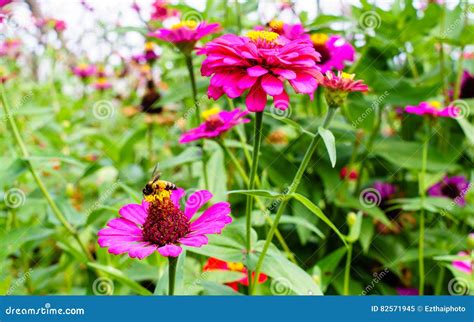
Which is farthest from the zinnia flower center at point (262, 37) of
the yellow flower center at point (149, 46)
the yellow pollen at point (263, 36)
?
the yellow flower center at point (149, 46)

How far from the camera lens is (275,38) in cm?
64

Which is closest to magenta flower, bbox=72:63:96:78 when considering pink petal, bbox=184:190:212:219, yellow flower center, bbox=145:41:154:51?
yellow flower center, bbox=145:41:154:51

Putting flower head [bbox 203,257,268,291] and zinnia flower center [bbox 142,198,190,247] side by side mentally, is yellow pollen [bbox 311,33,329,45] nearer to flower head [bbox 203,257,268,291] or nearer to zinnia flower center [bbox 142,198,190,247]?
flower head [bbox 203,257,268,291]

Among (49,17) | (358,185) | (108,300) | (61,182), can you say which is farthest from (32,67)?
(108,300)

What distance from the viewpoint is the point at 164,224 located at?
1.96 feet

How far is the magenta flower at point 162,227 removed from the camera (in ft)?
1.84

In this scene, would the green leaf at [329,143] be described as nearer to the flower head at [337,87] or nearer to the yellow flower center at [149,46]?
the flower head at [337,87]

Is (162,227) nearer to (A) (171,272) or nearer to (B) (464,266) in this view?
(A) (171,272)

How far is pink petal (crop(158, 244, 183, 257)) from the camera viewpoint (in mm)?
542

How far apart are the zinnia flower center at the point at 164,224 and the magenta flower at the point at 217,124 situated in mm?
156

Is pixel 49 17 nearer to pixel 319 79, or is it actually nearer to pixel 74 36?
pixel 74 36

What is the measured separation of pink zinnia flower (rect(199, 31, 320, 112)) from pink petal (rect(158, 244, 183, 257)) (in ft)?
0.54

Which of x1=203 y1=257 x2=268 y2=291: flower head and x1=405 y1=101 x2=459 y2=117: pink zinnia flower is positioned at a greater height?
x1=405 y1=101 x2=459 y2=117: pink zinnia flower

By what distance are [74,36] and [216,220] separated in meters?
1.67
